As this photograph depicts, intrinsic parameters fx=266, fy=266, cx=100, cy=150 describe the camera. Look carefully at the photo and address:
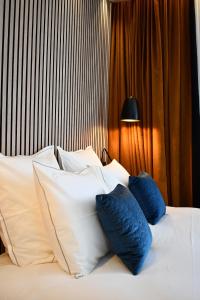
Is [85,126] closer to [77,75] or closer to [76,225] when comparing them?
[77,75]

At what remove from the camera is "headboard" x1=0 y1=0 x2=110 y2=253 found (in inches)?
58.0

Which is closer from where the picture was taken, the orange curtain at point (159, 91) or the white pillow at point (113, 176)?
the white pillow at point (113, 176)

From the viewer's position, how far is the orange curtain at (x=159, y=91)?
2955mm

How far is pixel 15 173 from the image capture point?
49.9 inches

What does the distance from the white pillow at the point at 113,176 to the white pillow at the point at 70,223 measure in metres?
0.48

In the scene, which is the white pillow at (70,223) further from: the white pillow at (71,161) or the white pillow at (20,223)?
the white pillow at (71,161)

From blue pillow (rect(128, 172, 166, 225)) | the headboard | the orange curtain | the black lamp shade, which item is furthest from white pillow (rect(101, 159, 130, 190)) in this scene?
the orange curtain

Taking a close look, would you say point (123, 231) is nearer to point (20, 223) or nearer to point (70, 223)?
point (70, 223)

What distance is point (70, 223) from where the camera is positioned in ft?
3.63

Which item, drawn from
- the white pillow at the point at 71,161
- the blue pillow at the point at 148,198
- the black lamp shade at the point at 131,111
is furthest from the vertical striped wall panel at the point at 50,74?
the blue pillow at the point at 148,198

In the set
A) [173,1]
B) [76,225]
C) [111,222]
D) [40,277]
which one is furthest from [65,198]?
[173,1]

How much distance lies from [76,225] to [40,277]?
244 mm

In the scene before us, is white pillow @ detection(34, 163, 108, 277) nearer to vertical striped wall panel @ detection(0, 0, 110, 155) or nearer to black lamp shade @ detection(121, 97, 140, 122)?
vertical striped wall panel @ detection(0, 0, 110, 155)

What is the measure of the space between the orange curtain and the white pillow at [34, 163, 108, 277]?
Result: 189 centimetres
